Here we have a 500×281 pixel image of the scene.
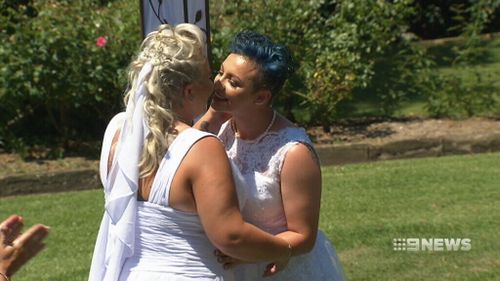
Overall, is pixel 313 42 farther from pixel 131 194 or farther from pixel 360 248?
pixel 131 194

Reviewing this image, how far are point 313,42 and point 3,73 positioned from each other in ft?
11.8

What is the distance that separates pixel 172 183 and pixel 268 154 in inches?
18.6

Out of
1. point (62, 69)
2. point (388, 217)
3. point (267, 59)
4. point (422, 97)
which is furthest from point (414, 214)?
point (422, 97)

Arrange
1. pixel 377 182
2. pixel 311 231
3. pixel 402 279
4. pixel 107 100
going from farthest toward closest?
pixel 107 100
pixel 377 182
pixel 402 279
pixel 311 231

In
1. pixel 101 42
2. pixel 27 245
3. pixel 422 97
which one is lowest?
pixel 422 97

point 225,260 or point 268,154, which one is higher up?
point 268,154

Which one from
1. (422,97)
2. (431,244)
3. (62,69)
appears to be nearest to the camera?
(431,244)

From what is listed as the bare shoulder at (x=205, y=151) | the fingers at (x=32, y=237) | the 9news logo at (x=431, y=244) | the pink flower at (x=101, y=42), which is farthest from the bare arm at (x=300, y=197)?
the pink flower at (x=101, y=42)

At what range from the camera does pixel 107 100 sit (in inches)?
420

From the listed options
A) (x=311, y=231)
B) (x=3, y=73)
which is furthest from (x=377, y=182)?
(x=311, y=231)

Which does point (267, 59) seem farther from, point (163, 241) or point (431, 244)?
point (431, 244)

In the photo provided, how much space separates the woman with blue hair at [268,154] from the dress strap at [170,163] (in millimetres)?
302

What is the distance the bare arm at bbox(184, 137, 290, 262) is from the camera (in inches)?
112

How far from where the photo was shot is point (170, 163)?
2879 mm
